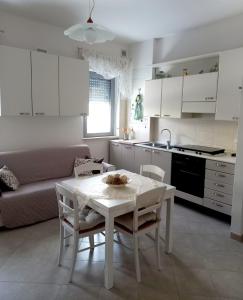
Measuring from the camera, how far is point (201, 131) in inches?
158

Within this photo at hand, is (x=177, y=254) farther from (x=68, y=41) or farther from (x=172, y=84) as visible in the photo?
(x=68, y=41)

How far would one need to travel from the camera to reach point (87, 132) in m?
4.67

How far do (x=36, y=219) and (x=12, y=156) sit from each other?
3.13 ft

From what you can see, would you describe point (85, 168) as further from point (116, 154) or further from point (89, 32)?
point (116, 154)

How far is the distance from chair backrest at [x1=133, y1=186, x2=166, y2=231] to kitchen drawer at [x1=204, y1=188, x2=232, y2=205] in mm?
1380

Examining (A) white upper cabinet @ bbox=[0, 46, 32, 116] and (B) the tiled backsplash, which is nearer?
(A) white upper cabinet @ bbox=[0, 46, 32, 116]

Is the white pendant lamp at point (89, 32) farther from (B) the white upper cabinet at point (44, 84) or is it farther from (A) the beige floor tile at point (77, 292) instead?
(A) the beige floor tile at point (77, 292)

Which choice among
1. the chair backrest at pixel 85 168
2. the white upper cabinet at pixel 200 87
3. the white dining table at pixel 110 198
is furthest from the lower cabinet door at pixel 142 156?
the white dining table at pixel 110 198

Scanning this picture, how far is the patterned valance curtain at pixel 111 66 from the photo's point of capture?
14.1 ft

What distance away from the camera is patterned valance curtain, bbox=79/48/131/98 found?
429cm

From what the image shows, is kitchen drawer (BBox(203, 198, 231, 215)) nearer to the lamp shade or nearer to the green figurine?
the green figurine

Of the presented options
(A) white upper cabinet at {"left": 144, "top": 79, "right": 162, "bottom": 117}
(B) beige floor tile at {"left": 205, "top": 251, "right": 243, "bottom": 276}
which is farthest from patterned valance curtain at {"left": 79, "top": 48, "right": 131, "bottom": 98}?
(B) beige floor tile at {"left": 205, "top": 251, "right": 243, "bottom": 276}

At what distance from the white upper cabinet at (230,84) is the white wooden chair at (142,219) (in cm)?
177

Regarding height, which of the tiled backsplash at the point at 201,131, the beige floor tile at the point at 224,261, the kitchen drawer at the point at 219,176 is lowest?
the beige floor tile at the point at 224,261
